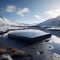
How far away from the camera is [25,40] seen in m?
23.7

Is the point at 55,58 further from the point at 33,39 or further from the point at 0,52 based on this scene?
the point at 33,39

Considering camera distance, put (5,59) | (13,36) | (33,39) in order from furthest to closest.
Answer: (13,36) < (33,39) < (5,59)

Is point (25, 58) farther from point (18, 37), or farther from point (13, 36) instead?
point (13, 36)

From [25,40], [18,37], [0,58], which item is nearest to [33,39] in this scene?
[25,40]

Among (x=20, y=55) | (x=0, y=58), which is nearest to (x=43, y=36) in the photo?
(x=20, y=55)

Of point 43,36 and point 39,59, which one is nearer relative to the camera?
point 39,59

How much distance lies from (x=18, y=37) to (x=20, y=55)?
1167cm

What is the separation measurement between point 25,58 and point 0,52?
3315mm


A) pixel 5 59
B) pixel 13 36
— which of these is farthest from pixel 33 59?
pixel 13 36

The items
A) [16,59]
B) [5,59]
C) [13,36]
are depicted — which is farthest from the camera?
[13,36]

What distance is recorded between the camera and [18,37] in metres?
25.7

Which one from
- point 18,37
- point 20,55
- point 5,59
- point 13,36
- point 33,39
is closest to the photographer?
point 5,59

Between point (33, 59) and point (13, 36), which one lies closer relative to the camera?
point (33, 59)

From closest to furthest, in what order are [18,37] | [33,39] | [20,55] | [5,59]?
[5,59]
[20,55]
[33,39]
[18,37]
